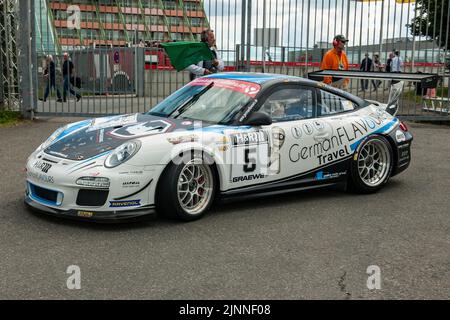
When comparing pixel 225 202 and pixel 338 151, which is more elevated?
pixel 338 151

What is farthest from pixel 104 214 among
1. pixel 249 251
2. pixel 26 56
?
pixel 26 56

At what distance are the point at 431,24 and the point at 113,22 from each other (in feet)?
22.5

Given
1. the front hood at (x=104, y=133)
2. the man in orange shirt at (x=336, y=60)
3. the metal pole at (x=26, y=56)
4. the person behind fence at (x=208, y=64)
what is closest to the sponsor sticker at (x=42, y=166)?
the front hood at (x=104, y=133)

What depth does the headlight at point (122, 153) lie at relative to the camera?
472 centimetres

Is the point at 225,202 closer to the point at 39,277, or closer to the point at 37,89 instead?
the point at 39,277

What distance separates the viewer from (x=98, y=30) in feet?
41.0

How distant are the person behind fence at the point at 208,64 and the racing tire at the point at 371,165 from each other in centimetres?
489

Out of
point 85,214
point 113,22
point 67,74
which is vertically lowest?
point 85,214

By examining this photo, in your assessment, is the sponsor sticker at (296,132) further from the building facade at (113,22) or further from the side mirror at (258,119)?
the building facade at (113,22)

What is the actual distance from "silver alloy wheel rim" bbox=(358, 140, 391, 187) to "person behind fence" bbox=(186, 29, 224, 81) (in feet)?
16.0

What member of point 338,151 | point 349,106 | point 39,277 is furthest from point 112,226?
point 349,106

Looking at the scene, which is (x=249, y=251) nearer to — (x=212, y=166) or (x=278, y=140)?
(x=212, y=166)

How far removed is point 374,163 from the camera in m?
6.40

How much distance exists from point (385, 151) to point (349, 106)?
0.64 m
